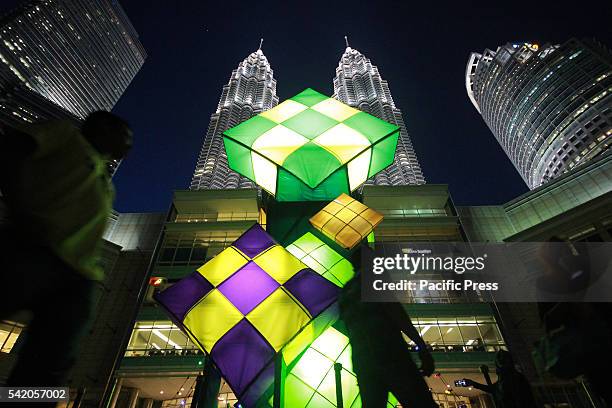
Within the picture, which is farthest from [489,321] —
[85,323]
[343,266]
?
[85,323]

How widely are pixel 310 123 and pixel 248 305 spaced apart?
352 centimetres

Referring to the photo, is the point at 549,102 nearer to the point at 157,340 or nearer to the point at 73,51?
the point at 157,340

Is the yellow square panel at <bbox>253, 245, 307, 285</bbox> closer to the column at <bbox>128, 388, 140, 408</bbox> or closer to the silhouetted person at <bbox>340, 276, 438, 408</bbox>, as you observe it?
the silhouetted person at <bbox>340, 276, 438, 408</bbox>

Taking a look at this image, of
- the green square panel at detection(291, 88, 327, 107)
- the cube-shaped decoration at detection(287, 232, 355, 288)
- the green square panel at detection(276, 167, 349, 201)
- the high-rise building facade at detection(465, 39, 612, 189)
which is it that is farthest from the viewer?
the high-rise building facade at detection(465, 39, 612, 189)

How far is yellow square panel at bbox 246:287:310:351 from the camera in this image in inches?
142

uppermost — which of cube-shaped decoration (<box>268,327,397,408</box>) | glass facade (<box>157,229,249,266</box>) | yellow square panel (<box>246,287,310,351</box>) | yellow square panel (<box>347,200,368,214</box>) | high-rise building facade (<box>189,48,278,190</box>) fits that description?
high-rise building facade (<box>189,48,278,190</box>)

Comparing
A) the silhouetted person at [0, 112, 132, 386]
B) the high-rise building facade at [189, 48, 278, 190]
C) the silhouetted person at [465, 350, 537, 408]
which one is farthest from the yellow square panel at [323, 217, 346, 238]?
the high-rise building facade at [189, 48, 278, 190]

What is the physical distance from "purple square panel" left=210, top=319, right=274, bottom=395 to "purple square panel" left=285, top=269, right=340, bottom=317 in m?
0.64

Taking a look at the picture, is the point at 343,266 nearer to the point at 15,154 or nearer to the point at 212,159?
the point at 15,154

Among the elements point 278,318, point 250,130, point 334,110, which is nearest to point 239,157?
point 250,130

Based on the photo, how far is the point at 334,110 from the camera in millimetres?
6180

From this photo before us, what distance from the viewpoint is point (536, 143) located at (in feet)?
275

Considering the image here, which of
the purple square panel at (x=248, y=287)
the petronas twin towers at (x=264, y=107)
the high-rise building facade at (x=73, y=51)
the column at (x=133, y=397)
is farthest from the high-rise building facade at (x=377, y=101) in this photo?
the high-rise building facade at (x=73, y=51)

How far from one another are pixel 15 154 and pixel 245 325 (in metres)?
2.92
